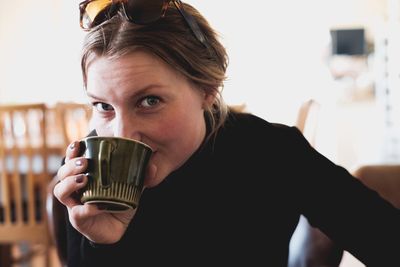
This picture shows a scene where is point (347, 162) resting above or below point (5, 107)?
below

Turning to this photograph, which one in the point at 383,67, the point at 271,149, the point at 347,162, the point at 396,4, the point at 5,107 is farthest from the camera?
the point at 347,162

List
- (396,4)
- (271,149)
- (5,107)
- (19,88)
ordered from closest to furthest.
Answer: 1. (271,149)
2. (5,107)
3. (396,4)
4. (19,88)

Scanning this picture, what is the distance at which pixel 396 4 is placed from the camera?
3461mm

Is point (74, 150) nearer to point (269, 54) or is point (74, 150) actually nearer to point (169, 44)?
point (169, 44)

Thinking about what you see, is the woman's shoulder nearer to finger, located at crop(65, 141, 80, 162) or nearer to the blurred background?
finger, located at crop(65, 141, 80, 162)

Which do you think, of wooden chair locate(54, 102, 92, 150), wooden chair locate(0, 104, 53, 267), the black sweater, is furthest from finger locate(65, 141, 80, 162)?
wooden chair locate(54, 102, 92, 150)

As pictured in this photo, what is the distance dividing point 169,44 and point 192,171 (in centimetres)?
25

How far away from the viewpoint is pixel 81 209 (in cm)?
67

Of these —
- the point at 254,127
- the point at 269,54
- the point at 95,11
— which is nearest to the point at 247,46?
the point at 269,54

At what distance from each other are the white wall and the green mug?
193 inches

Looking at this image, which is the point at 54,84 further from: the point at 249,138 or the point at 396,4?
the point at 249,138

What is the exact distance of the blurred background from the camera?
17.9 feet

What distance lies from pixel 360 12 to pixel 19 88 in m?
3.92

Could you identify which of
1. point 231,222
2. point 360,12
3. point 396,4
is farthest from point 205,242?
point 360,12
